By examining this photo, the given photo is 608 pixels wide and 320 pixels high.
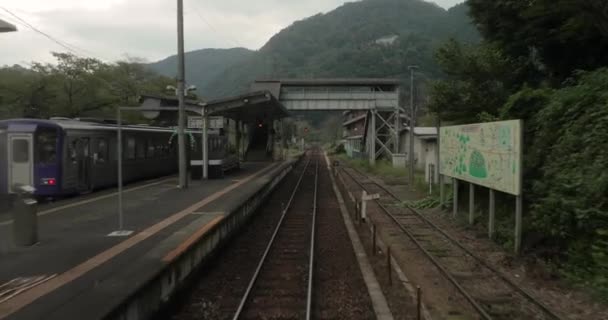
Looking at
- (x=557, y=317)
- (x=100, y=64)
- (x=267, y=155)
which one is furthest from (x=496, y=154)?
(x=100, y=64)

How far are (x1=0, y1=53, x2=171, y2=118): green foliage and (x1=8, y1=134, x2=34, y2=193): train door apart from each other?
2182 cm

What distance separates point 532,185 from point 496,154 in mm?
880

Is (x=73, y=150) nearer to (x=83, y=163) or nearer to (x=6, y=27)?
(x=83, y=163)

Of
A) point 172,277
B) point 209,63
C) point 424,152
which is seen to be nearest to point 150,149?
point 172,277

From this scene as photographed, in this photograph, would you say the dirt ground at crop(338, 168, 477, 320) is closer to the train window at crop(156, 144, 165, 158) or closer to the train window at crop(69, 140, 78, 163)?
the train window at crop(69, 140, 78, 163)

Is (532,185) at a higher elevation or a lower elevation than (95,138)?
lower

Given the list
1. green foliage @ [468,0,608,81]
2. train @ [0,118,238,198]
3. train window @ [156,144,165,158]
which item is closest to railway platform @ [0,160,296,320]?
train @ [0,118,238,198]

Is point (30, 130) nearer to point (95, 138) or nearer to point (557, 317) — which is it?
point (95, 138)

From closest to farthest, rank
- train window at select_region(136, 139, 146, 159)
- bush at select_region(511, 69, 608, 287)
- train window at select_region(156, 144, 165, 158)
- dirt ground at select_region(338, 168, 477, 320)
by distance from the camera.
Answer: dirt ground at select_region(338, 168, 477, 320) → bush at select_region(511, 69, 608, 287) → train window at select_region(136, 139, 146, 159) → train window at select_region(156, 144, 165, 158)

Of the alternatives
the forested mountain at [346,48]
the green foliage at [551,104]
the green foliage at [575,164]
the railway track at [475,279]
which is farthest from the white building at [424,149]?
the green foliage at [575,164]

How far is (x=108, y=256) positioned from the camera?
7320 millimetres

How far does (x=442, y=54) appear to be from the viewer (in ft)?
54.9

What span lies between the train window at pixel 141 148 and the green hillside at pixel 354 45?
31.1 m

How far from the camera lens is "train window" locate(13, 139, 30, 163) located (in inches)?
538
